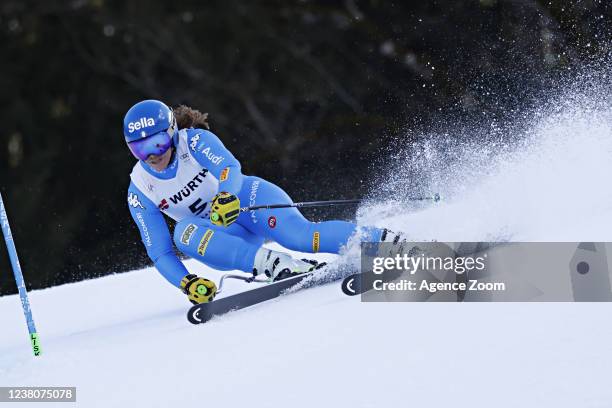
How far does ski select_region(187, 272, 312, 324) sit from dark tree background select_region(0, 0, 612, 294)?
8536 millimetres

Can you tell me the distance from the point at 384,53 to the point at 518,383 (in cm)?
1451

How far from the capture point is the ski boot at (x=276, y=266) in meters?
4.75

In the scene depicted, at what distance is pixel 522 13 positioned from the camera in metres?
14.4

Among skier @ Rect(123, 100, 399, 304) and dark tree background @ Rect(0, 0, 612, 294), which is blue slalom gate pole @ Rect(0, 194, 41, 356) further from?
dark tree background @ Rect(0, 0, 612, 294)

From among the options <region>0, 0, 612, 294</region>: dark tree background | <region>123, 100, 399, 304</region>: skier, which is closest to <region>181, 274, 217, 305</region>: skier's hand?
<region>123, 100, 399, 304</region>: skier

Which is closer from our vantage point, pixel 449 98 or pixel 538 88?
pixel 538 88

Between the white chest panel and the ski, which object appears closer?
the ski

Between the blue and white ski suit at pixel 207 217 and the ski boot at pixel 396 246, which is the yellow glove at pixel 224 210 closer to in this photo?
the blue and white ski suit at pixel 207 217

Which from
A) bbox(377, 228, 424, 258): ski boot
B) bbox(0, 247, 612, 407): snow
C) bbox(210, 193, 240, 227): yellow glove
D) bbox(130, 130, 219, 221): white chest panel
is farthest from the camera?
bbox(130, 130, 219, 221): white chest panel

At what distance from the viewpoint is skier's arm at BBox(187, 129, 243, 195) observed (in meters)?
4.78

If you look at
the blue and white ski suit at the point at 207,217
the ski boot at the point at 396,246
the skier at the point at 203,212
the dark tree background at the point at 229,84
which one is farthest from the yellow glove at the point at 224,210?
the dark tree background at the point at 229,84

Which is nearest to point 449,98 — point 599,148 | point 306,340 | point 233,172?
point 599,148

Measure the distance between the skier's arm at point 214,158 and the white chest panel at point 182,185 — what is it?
0.03m

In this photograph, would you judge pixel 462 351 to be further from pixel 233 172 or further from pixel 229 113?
pixel 229 113
